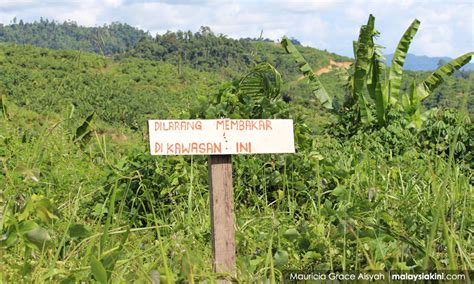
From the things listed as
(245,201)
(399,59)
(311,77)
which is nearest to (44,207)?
(245,201)

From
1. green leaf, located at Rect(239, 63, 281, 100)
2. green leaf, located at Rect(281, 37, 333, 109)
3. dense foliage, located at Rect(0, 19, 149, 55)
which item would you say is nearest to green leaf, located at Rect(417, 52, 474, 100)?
green leaf, located at Rect(281, 37, 333, 109)

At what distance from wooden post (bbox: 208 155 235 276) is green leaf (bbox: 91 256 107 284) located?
0.68 meters

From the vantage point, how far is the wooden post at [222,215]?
7.95ft

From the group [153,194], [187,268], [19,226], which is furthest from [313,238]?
[153,194]

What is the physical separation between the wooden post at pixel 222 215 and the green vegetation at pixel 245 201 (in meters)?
0.07

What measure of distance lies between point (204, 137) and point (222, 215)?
303 mm

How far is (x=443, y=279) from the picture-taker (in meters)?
2.07

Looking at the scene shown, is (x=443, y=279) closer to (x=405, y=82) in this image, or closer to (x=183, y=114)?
(x=183, y=114)

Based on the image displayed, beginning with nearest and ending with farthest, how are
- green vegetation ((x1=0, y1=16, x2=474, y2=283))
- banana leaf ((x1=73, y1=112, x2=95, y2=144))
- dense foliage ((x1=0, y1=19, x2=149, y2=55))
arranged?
green vegetation ((x1=0, y1=16, x2=474, y2=283)) < banana leaf ((x1=73, y1=112, x2=95, y2=144)) < dense foliage ((x1=0, y1=19, x2=149, y2=55))

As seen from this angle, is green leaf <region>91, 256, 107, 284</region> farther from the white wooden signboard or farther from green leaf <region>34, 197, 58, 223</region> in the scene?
the white wooden signboard

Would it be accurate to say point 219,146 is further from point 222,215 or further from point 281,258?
point 281,258

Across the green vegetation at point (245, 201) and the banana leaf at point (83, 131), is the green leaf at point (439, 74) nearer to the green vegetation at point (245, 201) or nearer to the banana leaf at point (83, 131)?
the green vegetation at point (245, 201)

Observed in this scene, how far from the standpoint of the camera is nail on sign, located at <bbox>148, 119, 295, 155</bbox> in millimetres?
2490

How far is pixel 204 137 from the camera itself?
8.25 feet
